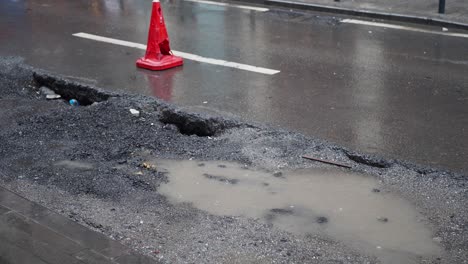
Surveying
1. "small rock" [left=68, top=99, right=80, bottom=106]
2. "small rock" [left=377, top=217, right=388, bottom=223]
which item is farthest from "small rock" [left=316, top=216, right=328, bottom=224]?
"small rock" [left=68, top=99, right=80, bottom=106]

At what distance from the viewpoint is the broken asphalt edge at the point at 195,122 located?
6645mm

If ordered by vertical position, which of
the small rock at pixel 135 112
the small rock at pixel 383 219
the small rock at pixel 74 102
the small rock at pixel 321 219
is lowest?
the small rock at pixel 321 219

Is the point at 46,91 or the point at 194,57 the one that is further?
the point at 194,57

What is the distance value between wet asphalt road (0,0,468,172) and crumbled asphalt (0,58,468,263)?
1.91 ft

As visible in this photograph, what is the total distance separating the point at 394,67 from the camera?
10.1m

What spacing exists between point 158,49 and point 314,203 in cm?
490

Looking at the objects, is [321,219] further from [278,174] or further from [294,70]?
[294,70]

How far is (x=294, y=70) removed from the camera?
10.0 metres

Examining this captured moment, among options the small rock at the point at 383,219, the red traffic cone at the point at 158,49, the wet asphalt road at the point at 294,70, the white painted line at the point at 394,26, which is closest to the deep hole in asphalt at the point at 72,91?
the wet asphalt road at the point at 294,70

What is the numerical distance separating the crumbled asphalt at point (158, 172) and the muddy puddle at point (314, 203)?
0.12 meters

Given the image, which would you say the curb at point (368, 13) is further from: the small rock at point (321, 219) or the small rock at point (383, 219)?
the small rock at point (321, 219)

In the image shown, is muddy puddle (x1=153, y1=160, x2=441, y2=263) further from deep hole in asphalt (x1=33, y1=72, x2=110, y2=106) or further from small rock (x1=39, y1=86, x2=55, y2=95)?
small rock (x1=39, y1=86, x2=55, y2=95)

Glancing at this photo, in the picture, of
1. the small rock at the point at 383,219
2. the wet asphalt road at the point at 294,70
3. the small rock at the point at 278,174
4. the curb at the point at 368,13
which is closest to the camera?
the small rock at the point at 383,219

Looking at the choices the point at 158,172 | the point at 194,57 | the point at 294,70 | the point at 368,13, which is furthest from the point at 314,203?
the point at 368,13
